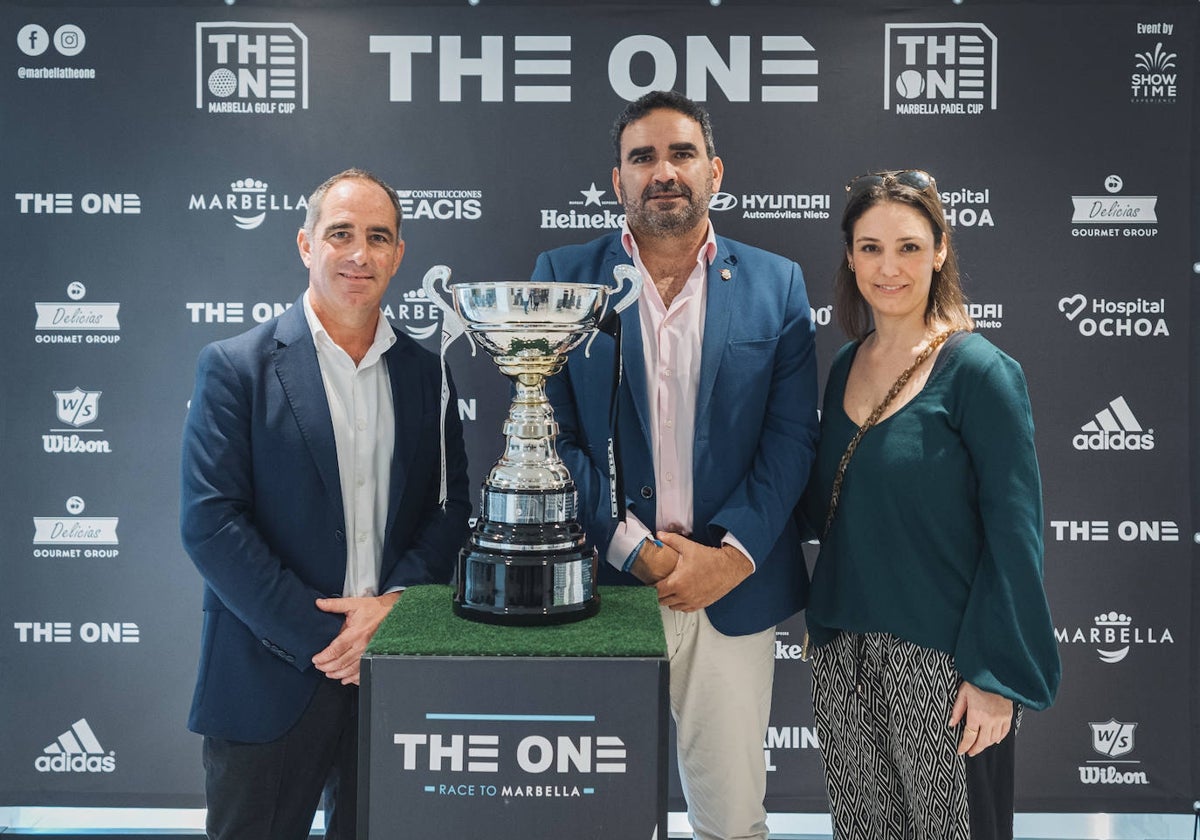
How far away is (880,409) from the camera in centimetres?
198

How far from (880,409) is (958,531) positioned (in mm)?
290

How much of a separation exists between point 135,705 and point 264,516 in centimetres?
161

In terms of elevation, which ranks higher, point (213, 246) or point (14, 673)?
point (213, 246)

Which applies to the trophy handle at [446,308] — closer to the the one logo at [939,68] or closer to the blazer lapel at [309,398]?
the blazer lapel at [309,398]

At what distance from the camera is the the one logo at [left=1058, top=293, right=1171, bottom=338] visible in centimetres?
305

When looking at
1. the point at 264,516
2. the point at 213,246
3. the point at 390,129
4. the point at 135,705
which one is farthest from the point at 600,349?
the point at 135,705

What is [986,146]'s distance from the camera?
304 cm

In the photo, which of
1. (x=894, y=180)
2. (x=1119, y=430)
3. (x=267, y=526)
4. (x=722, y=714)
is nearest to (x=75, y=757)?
(x=267, y=526)

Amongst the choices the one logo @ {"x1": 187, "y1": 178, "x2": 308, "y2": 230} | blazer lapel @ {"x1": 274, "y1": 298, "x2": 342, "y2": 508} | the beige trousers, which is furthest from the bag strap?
the one logo @ {"x1": 187, "y1": 178, "x2": 308, "y2": 230}

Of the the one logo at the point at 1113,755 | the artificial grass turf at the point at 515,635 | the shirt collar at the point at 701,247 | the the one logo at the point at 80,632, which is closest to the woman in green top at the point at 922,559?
the shirt collar at the point at 701,247

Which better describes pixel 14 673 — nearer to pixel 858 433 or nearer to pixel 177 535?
pixel 177 535

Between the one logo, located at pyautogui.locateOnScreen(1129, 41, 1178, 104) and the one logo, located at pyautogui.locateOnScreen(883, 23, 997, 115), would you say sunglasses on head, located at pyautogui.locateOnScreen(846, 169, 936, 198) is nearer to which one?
the one logo, located at pyautogui.locateOnScreen(883, 23, 997, 115)

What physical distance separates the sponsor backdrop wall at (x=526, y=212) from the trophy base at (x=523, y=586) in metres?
1.70

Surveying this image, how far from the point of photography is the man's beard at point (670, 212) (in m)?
2.25
